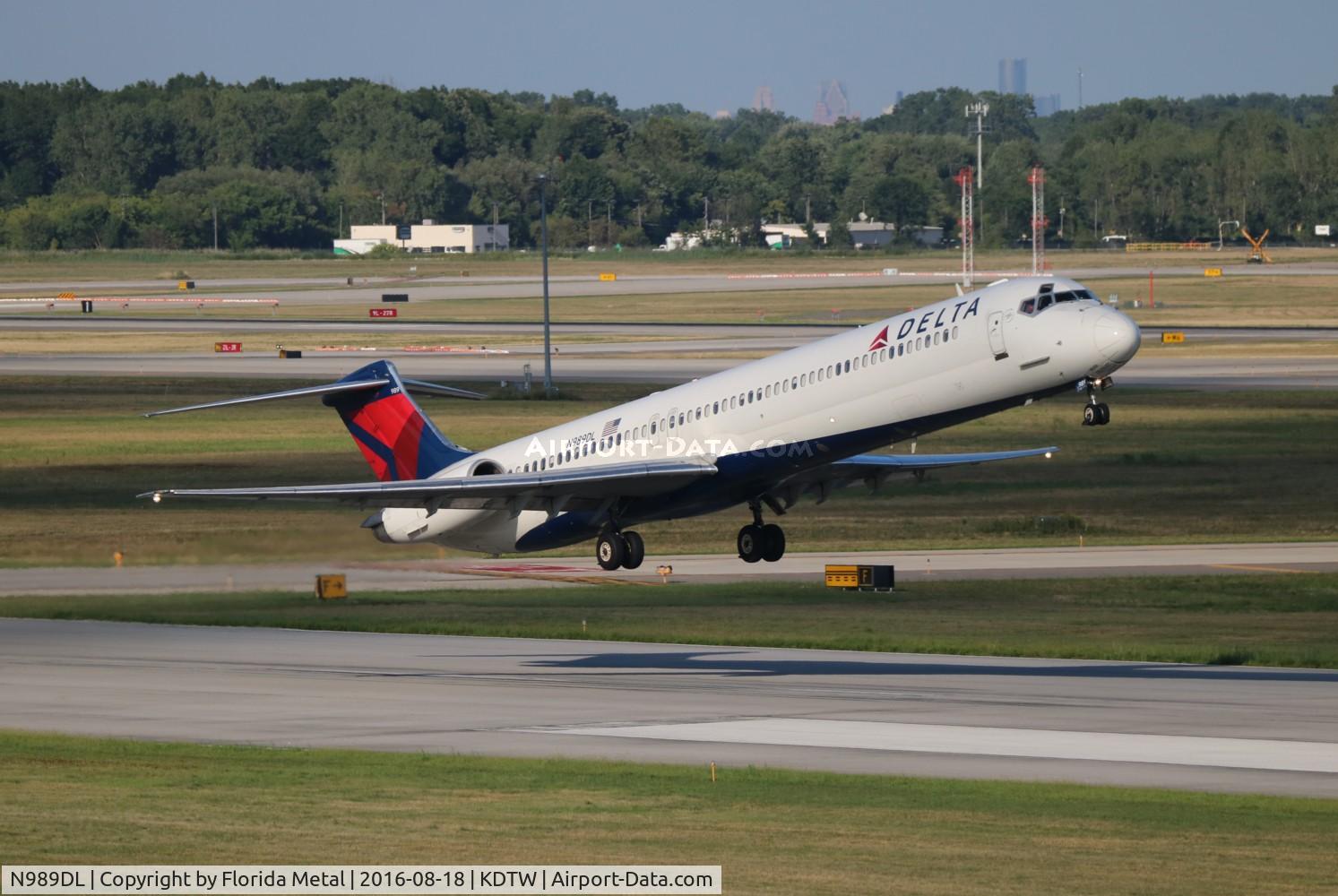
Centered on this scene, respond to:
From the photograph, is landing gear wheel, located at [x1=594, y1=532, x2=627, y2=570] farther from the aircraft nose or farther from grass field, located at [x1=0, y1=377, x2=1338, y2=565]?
the aircraft nose

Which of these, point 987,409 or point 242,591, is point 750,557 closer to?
point 987,409

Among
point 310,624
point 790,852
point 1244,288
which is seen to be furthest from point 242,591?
point 1244,288

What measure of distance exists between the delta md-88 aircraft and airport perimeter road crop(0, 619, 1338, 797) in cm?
392

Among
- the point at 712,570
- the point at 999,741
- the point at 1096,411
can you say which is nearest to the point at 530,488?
the point at 999,741

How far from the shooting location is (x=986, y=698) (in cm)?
4422

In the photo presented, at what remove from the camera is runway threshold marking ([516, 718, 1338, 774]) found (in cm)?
3566

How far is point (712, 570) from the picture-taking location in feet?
237

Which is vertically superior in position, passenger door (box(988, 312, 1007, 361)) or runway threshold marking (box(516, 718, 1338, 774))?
passenger door (box(988, 312, 1007, 361))

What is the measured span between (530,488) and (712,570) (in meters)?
25.2

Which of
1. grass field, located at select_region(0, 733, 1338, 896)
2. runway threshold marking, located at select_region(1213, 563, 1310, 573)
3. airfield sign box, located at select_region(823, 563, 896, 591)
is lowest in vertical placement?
runway threshold marking, located at select_region(1213, 563, 1310, 573)

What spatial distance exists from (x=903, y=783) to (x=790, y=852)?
21.6 ft

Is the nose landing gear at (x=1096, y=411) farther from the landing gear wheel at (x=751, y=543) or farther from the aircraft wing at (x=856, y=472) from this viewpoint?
the landing gear wheel at (x=751, y=543)

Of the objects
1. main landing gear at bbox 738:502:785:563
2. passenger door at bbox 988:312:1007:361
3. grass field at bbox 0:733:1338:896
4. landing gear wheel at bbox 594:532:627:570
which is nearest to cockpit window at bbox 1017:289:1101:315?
passenger door at bbox 988:312:1007:361

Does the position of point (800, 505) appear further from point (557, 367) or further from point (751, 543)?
point (557, 367)
